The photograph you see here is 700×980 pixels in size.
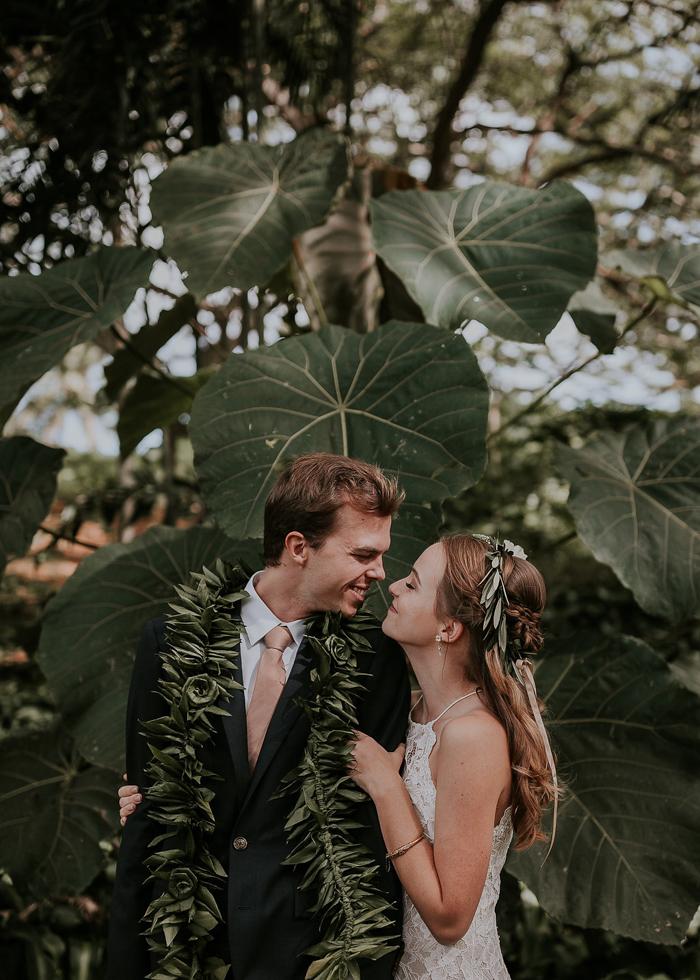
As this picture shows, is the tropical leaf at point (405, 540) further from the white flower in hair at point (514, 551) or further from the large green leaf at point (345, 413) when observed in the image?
the white flower in hair at point (514, 551)

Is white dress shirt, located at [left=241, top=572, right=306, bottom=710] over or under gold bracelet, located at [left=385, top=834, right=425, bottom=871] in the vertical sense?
over

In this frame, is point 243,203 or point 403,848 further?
point 243,203

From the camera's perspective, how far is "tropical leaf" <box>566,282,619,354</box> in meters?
2.27

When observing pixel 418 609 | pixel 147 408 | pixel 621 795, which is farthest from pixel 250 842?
pixel 147 408

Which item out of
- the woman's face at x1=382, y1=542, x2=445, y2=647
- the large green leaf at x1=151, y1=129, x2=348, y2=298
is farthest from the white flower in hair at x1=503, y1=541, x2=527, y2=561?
the large green leaf at x1=151, y1=129, x2=348, y2=298

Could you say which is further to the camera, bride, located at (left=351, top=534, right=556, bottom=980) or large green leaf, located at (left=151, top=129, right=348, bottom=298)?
large green leaf, located at (left=151, top=129, right=348, bottom=298)

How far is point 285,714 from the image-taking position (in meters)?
1.17

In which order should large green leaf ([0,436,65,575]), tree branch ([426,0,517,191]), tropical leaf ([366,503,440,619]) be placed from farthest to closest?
tree branch ([426,0,517,191])
large green leaf ([0,436,65,575])
tropical leaf ([366,503,440,619])

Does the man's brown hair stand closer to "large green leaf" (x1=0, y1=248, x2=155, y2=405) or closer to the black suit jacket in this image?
the black suit jacket

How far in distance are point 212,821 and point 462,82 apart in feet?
11.4

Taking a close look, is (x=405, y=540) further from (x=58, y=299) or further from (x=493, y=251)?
(x=58, y=299)

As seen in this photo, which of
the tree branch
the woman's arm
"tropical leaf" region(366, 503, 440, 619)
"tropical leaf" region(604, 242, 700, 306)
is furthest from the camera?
the tree branch

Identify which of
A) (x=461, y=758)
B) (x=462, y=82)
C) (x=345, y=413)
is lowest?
(x=461, y=758)

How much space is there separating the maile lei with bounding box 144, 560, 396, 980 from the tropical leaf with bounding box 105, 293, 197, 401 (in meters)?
1.55
